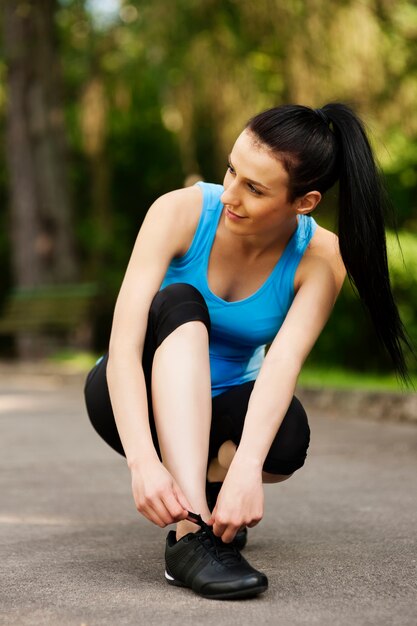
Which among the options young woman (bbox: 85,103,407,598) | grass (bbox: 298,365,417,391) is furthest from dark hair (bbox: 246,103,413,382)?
grass (bbox: 298,365,417,391)

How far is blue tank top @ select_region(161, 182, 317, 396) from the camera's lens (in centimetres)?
314

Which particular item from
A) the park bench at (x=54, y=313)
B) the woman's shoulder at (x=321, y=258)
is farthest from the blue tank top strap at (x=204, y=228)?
the park bench at (x=54, y=313)

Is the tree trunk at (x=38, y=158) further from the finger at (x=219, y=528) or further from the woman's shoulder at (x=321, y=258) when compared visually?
the finger at (x=219, y=528)

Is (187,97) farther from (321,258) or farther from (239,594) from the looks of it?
(239,594)

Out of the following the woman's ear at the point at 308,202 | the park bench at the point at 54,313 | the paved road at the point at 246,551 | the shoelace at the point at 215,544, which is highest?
the woman's ear at the point at 308,202

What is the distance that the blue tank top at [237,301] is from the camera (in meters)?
3.14

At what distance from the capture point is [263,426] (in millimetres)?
2805

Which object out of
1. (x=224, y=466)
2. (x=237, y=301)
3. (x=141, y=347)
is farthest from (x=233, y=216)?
(x=224, y=466)

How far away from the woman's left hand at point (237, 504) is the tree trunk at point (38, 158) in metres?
11.5

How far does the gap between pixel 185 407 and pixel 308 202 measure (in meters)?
0.63

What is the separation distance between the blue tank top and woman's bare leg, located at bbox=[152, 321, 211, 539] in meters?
A: 0.22

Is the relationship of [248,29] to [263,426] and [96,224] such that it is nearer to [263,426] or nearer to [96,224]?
[263,426]

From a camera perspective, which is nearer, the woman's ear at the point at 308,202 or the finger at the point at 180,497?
the finger at the point at 180,497

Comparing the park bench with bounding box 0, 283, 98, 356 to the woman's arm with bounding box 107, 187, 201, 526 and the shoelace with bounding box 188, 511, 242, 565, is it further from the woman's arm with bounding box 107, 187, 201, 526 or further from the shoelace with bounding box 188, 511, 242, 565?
the shoelace with bounding box 188, 511, 242, 565
